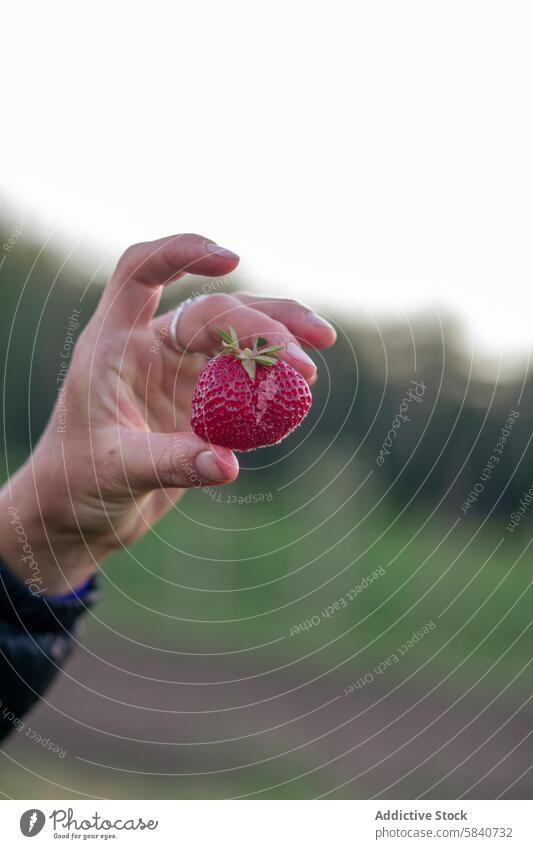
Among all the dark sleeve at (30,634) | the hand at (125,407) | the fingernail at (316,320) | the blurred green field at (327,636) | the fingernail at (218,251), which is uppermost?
the fingernail at (218,251)

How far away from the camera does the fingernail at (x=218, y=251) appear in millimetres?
1467

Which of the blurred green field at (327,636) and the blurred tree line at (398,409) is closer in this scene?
the blurred green field at (327,636)

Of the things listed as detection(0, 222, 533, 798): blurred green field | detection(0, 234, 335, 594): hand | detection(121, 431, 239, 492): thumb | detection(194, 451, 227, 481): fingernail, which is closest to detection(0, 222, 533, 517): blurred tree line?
detection(0, 222, 533, 798): blurred green field

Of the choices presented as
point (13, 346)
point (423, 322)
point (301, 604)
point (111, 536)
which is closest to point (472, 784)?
point (301, 604)

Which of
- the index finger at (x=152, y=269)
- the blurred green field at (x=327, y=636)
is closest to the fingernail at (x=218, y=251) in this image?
the index finger at (x=152, y=269)

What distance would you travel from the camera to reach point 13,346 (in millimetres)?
13914

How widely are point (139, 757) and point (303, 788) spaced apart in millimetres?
1188

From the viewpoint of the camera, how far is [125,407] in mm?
1679

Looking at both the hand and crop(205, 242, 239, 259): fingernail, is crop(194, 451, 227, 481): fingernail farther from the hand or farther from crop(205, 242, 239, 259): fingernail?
crop(205, 242, 239, 259): fingernail

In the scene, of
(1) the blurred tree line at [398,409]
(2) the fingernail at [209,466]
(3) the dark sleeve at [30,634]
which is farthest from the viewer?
(1) the blurred tree line at [398,409]

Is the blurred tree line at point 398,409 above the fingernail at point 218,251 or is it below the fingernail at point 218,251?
below

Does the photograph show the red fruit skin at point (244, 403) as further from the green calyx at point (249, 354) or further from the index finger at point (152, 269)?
the index finger at point (152, 269)

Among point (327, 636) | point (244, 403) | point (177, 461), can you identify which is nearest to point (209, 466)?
point (177, 461)

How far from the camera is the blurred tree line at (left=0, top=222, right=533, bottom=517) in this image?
9.59 metres
